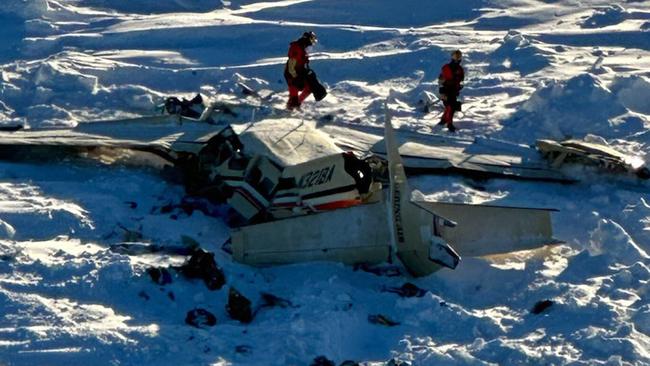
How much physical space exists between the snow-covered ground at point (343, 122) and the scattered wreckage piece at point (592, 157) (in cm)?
19

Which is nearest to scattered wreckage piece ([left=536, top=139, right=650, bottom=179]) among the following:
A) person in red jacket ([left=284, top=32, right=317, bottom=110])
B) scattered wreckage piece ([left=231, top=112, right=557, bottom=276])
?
scattered wreckage piece ([left=231, top=112, right=557, bottom=276])

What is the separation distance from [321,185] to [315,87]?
5.63 m

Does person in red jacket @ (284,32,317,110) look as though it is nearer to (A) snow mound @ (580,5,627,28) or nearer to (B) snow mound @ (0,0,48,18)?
(B) snow mound @ (0,0,48,18)

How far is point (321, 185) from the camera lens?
42.5 ft

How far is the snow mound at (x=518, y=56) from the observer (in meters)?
21.2

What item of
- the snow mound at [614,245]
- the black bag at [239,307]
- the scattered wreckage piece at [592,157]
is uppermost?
the scattered wreckage piece at [592,157]

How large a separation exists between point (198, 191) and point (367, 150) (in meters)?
2.14

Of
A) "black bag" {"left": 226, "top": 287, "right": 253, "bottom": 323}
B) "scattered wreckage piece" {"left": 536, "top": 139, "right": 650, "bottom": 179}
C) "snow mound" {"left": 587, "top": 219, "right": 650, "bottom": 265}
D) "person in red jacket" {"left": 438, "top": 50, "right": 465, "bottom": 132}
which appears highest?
"person in red jacket" {"left": 438, "top": 50, "right": 465, "bottom": 132}

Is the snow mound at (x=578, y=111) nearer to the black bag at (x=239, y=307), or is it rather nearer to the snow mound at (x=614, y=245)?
the snow mound at (x=614, y=245)

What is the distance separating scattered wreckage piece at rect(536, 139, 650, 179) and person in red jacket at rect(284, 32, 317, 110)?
4.17m

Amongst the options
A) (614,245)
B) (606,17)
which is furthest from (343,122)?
(606,17)

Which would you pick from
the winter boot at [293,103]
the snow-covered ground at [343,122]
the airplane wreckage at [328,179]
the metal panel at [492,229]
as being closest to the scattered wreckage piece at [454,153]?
the airplane wreckage at [328,179]

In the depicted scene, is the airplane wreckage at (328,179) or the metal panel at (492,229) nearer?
the airplane wreckage at (328,179)

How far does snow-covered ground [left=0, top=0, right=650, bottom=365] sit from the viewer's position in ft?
36.3
